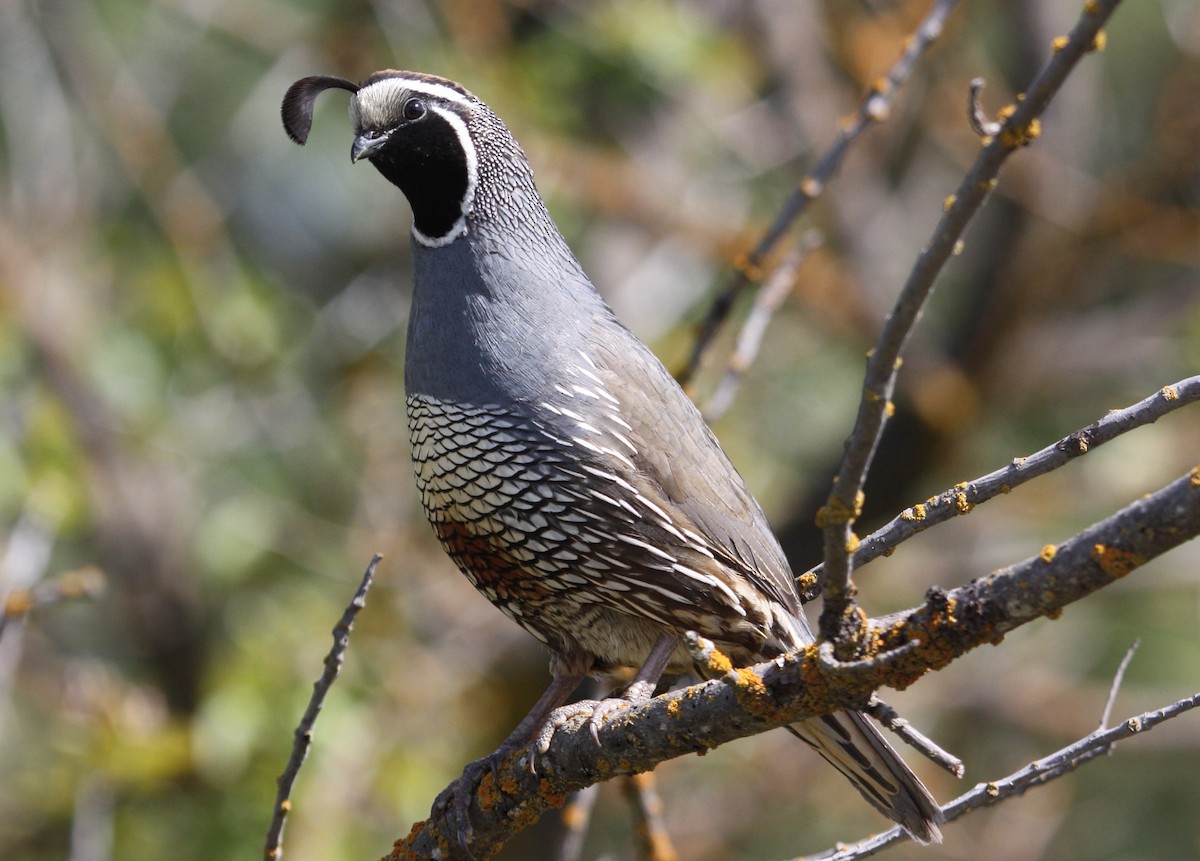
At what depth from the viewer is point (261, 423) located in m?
6.17

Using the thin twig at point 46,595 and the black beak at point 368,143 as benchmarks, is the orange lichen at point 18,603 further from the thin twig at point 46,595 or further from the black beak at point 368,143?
the black beak at point 368,143

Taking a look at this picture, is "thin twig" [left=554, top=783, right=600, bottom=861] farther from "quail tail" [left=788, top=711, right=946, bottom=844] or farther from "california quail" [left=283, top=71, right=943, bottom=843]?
"quail tail" [left=788, top=711, right=946, bottom=844]

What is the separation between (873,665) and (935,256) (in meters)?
0.59

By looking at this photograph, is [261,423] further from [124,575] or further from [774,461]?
[774,461]

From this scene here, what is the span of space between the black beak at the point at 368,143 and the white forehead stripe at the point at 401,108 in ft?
0.08

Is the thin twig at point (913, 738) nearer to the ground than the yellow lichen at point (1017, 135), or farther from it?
nearer to the ground

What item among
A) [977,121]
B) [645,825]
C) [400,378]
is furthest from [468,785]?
[400,378]

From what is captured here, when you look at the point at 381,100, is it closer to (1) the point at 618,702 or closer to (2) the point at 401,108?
(2) the point at 401,108

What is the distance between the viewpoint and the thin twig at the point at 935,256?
5.32ft

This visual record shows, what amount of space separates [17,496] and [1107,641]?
5.85 m

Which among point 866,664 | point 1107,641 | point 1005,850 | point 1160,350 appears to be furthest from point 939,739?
point 866,664

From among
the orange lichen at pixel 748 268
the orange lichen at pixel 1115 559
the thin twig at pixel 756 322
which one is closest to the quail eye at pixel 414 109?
the orange lichen at pixel 748 268

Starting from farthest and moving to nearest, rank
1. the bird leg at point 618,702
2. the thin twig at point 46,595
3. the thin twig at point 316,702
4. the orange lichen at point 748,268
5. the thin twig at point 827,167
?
the orange lichen at point 748,268 < the thin twig at point 827,167 < the thin twig at point 46,595 < the bird leg at point 618,702 < the thin twig at point 316,702

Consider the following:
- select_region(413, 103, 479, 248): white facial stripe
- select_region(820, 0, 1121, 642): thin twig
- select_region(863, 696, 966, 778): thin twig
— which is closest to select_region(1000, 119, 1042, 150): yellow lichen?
select_region(820, 0, 1121, 642): thin twig
